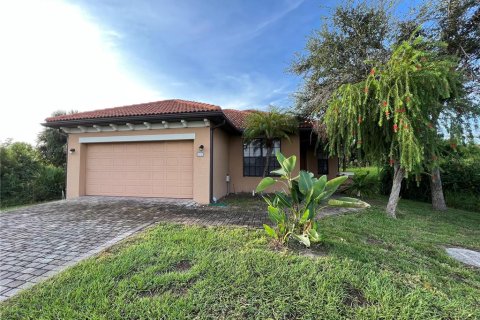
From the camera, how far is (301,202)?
11.3 ft

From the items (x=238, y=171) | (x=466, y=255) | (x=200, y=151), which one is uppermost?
(x=200, y=151)

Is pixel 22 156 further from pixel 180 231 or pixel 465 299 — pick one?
pixel 465 299

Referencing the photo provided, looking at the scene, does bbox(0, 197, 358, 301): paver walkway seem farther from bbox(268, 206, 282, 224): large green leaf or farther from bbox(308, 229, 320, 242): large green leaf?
bbox(308, 229, 320, 242): large green leaf

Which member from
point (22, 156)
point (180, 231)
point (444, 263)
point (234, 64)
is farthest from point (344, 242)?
point (22, 156)

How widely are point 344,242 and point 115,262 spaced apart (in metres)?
3.60

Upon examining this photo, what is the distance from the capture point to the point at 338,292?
7.52 feet

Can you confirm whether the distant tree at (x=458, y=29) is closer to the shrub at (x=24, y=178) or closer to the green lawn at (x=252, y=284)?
the green lawn at (x=252, y=284)

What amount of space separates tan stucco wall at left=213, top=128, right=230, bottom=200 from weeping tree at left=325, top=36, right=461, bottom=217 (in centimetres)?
422

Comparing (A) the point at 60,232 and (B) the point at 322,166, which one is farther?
(B) the point at 322,166

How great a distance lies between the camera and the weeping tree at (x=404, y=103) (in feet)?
15.3

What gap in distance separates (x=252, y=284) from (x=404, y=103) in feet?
16.4

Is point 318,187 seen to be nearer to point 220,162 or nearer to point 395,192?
point 395,192

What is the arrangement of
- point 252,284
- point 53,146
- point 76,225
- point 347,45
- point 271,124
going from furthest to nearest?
point 53,146, point 271,124, point 347,45, point 76,225, point 252,284

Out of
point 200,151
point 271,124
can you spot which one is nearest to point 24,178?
point 200,151
